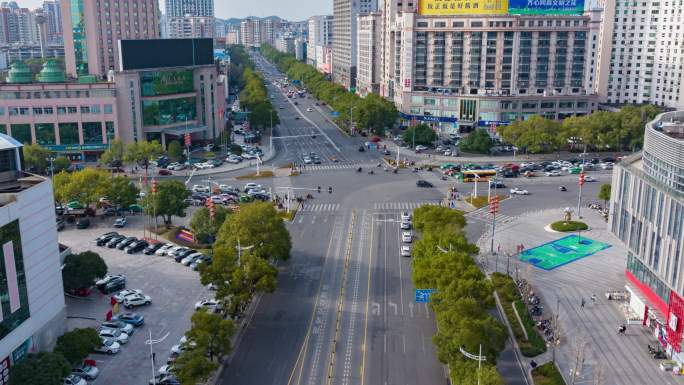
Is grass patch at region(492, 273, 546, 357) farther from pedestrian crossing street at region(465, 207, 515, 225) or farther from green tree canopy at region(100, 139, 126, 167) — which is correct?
green tree canopy at region(100, 139, 126, 167)

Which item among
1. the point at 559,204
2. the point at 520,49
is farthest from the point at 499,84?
the point at 559,204

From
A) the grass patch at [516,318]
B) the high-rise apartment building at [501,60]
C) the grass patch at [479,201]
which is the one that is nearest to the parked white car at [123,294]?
the grass patch at [516,318]

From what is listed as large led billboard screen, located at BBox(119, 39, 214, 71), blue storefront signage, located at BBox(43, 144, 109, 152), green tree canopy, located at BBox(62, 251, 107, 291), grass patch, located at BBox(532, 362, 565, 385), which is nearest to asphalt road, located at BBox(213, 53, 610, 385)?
grass patch, located at BBox(532, 362, 565, 385)

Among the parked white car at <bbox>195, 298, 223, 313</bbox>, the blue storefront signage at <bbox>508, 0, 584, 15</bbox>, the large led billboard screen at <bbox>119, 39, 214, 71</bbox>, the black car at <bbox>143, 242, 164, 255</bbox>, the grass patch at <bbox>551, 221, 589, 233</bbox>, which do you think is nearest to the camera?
the parked white car at <bbox>195, 298, 223, 313</bbox>

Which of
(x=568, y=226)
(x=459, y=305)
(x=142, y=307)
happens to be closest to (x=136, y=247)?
(x=142, y=307)

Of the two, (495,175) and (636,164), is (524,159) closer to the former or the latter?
(495,175)

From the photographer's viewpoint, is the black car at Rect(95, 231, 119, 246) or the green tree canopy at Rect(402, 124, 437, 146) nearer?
the black car at Rect(95, 231, 119, 246)

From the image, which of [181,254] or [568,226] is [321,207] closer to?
[181,254]
